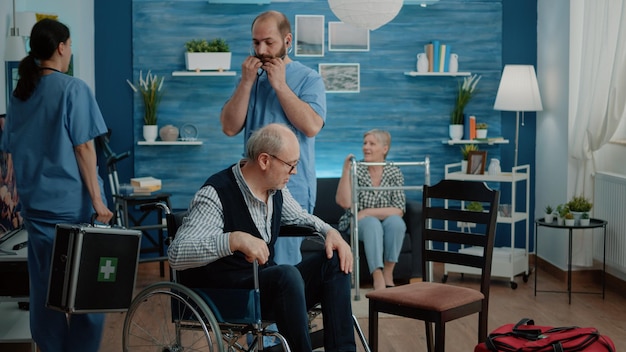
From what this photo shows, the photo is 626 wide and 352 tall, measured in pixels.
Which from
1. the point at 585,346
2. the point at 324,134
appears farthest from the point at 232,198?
the point at 324,134

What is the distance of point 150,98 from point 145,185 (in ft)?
2.33

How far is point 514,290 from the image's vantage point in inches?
235

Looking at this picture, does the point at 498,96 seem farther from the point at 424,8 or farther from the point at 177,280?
the point at 177,280

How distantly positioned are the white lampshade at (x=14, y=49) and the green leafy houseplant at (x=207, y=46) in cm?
213

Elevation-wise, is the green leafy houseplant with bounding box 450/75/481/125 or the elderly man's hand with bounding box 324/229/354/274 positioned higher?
the green leafy houseplant with bounding box 450/75/481/125

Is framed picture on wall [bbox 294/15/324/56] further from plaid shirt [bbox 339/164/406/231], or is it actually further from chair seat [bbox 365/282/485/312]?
chair seat [bbox 365/282/485/312]

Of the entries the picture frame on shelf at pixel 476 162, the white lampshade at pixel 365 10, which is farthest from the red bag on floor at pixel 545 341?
the picture frame on shelf at pixel 476 162

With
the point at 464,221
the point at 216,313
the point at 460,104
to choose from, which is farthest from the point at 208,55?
the point at 216,313

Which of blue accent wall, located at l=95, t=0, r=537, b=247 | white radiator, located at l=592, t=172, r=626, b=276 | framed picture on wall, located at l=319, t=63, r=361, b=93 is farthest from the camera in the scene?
framed picture on wall, located at l=319, t=63, r=361, b=93

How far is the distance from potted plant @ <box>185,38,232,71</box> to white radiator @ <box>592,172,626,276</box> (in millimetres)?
2699

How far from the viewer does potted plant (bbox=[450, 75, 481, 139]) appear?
6.75 meters

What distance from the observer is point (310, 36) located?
6.74 metres

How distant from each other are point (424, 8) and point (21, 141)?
4056mm

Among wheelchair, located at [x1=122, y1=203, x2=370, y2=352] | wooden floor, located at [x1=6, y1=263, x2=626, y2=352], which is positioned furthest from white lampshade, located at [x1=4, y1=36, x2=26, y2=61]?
wheelchair, located at [x1=122, y1=203, x2=370, y2=352]
